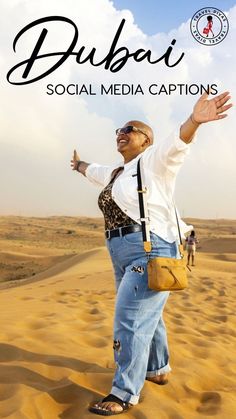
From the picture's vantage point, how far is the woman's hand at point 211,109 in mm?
2793

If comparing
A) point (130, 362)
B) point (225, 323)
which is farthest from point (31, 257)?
point (130, 362)

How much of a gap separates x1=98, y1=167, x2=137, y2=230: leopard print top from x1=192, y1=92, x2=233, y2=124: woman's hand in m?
0.83

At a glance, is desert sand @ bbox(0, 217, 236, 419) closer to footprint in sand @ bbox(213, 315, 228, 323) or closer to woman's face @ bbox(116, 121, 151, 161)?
footprint in sand @ bbox(213, 315, 228, 323)

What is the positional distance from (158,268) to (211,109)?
3.38 feet

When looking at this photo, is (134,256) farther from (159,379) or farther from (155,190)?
(159,379)

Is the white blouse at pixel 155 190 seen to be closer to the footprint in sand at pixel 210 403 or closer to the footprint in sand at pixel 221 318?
the footprint in sand at pixel 210 403

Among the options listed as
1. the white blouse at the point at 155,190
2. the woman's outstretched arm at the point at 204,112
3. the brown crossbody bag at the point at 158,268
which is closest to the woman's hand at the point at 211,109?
the woman's outstretched arm at the point at 204,112

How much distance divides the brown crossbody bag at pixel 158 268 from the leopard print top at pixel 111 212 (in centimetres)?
14

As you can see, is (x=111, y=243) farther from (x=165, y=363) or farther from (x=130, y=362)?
(x=165, y=363)

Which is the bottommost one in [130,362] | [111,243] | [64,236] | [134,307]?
[64,236]

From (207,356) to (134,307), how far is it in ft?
7.14

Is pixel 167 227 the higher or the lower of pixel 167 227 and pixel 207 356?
the higher

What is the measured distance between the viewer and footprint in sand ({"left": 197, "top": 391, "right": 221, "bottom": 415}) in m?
3.54

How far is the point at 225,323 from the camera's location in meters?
7.28
